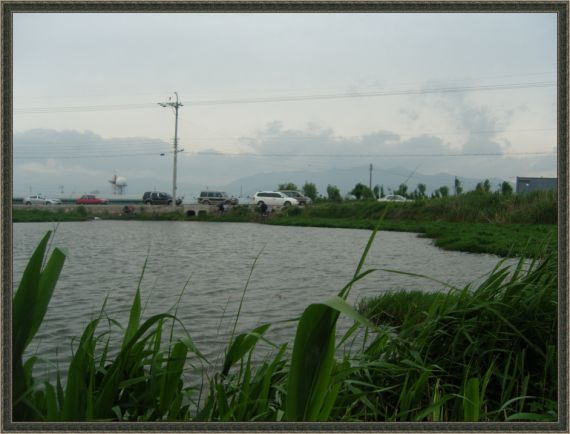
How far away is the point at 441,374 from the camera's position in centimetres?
239

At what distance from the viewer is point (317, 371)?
52.2 inches

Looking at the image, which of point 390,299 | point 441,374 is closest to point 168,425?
point 441,374

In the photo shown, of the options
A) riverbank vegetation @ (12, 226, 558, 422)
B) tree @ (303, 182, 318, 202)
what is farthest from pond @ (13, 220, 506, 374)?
tree @ (303, 182, 318, 202)

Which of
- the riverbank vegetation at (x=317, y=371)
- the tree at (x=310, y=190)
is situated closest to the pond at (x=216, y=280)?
the riverbank vegetation at (x=317, y=371)

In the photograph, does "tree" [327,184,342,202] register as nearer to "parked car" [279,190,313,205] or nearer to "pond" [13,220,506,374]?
"parked car" [279,190,313,205]

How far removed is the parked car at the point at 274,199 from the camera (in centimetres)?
3100

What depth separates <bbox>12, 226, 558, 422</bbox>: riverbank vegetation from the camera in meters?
1.36

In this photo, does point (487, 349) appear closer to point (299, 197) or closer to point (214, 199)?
point (299, 197)

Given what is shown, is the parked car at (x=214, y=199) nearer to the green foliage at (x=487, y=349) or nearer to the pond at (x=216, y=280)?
the pond at (x=216, y=280)

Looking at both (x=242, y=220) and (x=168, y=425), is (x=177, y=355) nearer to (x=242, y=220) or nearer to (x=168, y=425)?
(x=168, y=425)

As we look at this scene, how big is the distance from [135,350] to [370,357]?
1.11 meters

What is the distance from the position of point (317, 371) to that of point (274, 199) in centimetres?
3019

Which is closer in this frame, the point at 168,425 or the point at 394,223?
the point at 168,425

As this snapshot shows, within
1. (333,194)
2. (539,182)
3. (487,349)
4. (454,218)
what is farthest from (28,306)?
(333,194)
